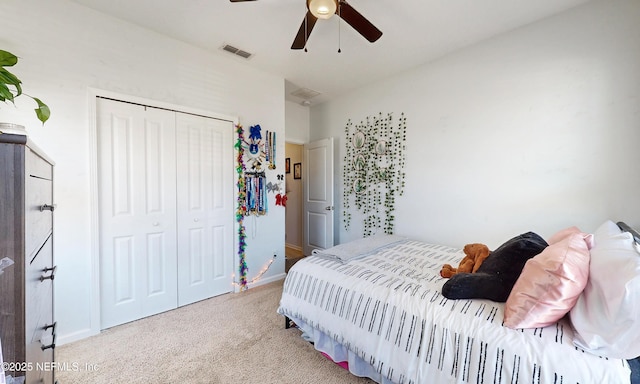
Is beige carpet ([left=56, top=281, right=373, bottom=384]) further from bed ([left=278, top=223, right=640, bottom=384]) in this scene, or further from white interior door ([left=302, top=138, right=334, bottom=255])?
white interior door ([left=302, top=138, right=334, bottom=255])

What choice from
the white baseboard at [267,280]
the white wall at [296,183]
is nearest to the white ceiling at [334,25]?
the white wall at [296,183]

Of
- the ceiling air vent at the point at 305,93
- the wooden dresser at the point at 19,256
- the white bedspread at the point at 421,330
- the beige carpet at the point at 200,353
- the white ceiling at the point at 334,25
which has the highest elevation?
the white ceiling at the point at 334,25

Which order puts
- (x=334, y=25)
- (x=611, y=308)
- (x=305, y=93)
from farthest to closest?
(x=305, y=93)
(x=334, y=25)
(x=611, y=308)

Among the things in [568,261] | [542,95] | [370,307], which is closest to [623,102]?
[542,95]

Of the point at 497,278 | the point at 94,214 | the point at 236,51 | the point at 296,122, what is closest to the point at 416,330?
the point at 497,278

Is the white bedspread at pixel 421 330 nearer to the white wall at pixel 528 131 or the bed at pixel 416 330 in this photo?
the bed at pixel 416 330

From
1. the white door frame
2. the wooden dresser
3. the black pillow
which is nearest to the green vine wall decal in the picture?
the black pillow

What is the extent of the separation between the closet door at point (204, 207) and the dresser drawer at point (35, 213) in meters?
1.48

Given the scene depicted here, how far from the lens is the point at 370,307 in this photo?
1.57 m

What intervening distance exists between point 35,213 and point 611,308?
2.17 metres

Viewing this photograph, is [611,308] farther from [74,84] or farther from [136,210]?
[74,84]

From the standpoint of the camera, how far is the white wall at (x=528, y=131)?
198 cm

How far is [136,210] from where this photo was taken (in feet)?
7.85

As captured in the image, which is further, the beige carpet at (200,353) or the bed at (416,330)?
the beige carpet at (200,353)
